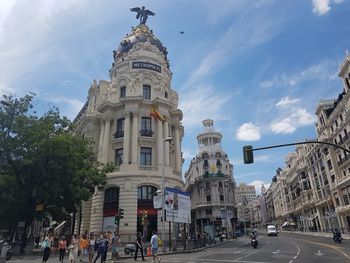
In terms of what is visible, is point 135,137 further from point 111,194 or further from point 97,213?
point 97,213

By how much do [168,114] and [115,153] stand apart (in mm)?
9520

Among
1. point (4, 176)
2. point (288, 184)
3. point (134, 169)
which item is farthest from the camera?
point (288, 184)

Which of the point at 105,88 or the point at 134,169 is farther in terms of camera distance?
the point at 105,88

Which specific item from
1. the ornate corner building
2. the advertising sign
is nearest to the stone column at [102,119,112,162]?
the ornate corner building

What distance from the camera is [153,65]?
4559 centimetres

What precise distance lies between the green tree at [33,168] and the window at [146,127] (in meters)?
13.1

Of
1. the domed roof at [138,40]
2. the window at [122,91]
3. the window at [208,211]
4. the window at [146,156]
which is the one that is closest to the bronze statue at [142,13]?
the domed roof at [138,40]

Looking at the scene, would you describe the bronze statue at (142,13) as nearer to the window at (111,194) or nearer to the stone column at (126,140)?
the stone column at (126,140)

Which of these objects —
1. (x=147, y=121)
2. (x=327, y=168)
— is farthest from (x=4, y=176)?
(x=327, y=168)

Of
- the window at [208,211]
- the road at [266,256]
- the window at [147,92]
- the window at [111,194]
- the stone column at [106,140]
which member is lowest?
the road at [266,256]

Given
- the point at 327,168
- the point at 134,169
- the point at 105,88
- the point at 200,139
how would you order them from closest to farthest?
the point at 134,169, the point at 105,88, the point at 327,168, the point at 200,139

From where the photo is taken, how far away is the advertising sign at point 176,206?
86.0ft

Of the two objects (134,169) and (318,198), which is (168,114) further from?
(318,198)

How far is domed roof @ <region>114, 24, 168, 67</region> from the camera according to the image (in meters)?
48.3
